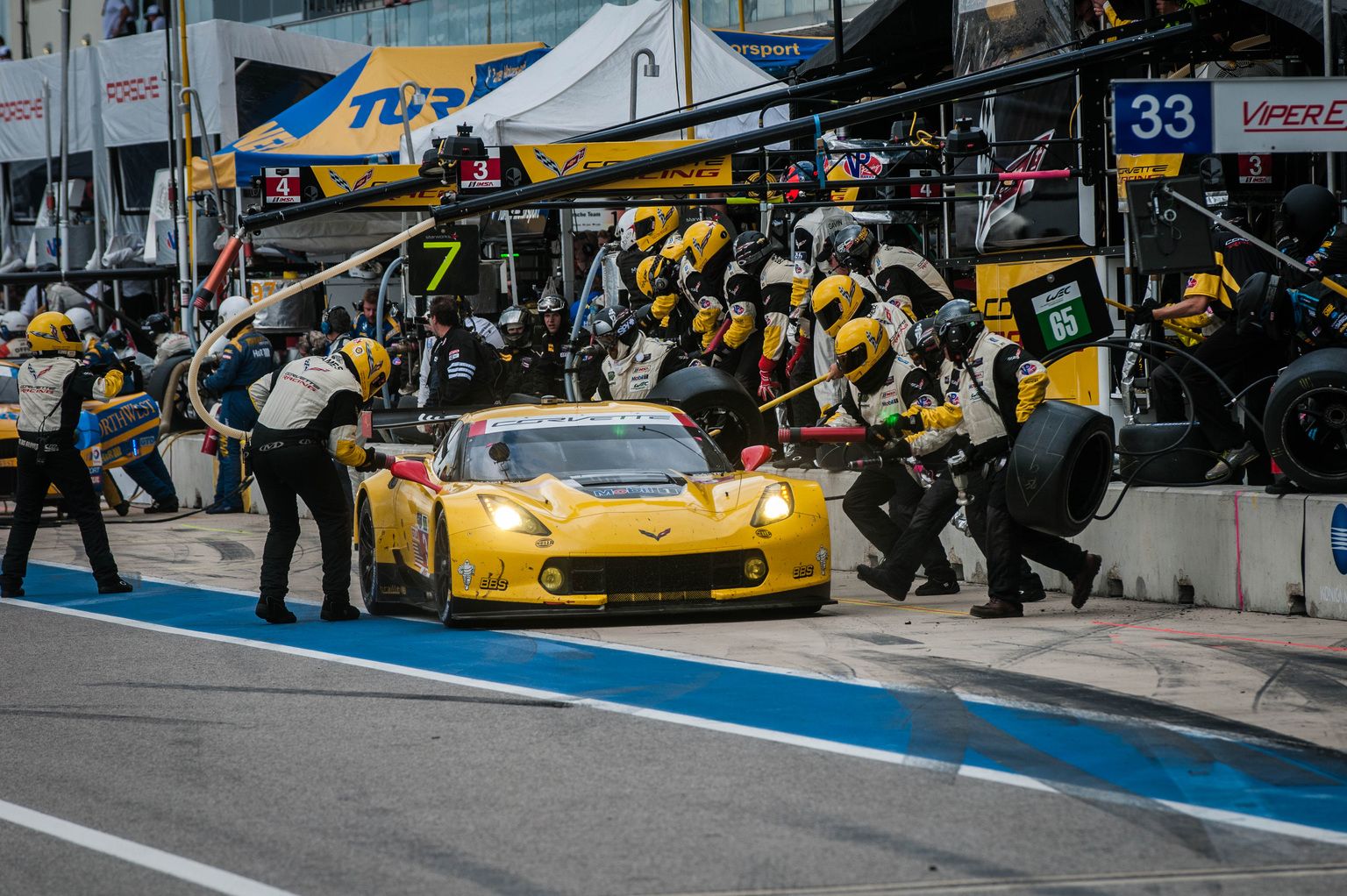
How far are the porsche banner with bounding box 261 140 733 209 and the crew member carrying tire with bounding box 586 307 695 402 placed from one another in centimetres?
159

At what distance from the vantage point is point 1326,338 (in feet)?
30.8

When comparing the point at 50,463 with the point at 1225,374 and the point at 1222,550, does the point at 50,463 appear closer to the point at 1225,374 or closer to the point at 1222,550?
the point at 1222,550

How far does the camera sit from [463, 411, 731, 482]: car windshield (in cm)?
978

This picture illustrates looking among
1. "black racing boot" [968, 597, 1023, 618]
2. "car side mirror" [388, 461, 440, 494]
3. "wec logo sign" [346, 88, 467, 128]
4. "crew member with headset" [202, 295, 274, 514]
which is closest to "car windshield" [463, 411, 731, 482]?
"car side mirror" [388, 461, 440, 494]

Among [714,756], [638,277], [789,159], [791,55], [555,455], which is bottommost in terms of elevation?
[714,756]

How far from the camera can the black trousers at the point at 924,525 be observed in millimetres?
9953

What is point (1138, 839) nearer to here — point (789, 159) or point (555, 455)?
point (555, 455)

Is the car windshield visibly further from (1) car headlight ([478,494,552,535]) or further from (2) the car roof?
(1) car headlight ([478,494,552,535])

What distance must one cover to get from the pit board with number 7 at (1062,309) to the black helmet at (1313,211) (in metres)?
1.32

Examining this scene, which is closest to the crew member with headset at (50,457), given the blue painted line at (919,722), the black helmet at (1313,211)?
the blue painted line at (919,722)

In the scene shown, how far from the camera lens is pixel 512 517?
895cm

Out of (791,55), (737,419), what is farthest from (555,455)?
(791,55)

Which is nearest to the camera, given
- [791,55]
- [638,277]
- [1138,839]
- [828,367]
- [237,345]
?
[1138,839]

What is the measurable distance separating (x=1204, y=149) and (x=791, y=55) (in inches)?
608
